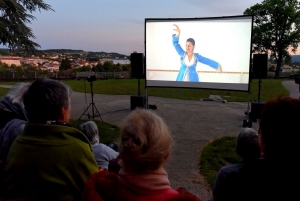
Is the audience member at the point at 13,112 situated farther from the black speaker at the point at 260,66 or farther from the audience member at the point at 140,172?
the black speaker at the point at 260,66

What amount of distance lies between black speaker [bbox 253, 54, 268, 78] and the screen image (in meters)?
0.32

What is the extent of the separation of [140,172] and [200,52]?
6.60 meters

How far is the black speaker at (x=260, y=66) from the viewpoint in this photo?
7.15m

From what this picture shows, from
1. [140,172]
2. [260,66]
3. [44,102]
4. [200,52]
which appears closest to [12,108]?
[44,102]

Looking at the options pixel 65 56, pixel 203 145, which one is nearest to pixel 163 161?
pixel 203 145

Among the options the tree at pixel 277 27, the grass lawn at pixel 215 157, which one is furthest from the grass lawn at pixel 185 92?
the tree at pixel 277 27

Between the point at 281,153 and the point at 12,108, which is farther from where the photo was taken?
the point at 12,108

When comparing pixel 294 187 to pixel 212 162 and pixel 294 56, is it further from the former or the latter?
pixel 294 56

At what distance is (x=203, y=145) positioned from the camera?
17.9 feet

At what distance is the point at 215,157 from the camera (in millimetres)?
4742

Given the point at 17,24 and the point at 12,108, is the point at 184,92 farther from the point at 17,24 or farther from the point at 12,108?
the point at 12,108

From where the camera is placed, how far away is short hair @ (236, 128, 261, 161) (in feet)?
7.23

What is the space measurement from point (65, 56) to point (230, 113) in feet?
78.3

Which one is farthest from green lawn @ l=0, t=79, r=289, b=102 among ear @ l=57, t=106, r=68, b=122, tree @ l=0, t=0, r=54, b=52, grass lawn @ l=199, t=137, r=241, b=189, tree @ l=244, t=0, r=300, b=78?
tree @ l=244, t=0, r=300, b=78
